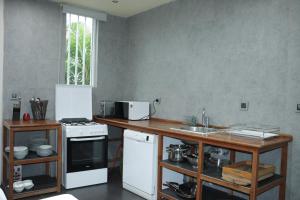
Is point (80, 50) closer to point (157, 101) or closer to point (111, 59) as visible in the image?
point (111, 59)

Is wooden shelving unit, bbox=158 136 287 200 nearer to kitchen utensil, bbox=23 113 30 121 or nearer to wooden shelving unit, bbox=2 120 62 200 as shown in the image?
wooden shelving unit, bbox=2 120 62 200

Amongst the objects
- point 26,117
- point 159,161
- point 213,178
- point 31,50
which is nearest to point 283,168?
point 213,178

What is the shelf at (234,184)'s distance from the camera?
2.29 meters

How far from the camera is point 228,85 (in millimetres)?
3150

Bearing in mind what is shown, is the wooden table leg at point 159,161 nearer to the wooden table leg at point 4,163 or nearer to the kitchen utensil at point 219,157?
the kitchen utensil at point 219,157

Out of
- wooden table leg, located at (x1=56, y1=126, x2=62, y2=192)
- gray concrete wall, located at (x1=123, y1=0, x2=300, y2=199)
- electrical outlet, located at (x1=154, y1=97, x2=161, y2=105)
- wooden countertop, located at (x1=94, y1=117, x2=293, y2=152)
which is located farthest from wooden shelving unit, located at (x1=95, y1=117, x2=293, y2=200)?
wooden table leg, located at (x1=56, y1=126, x2=62, y2=192)

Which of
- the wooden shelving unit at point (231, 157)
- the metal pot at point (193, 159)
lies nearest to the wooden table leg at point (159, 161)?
the wooden shelving unit at point (231, 157)

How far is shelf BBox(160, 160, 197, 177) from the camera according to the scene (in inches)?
107

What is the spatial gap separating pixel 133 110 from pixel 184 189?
142 cm

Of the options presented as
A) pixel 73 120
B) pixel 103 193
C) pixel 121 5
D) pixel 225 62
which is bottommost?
pixel 103 193

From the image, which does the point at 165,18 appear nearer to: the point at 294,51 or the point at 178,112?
the point at 178,112

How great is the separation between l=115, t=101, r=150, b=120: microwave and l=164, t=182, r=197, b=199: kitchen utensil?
47.2 inches

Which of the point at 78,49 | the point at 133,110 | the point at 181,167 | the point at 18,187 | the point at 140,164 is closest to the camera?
the point at 181,167

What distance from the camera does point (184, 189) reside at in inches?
119
